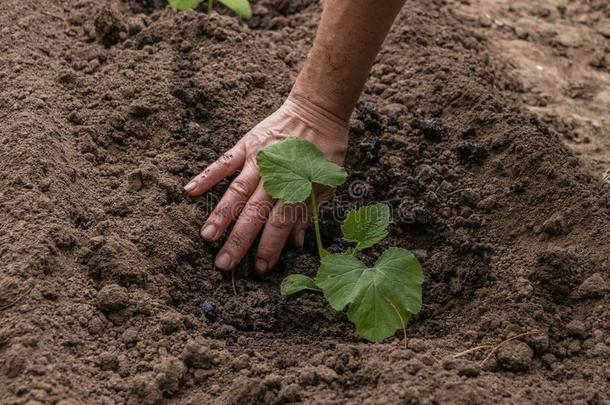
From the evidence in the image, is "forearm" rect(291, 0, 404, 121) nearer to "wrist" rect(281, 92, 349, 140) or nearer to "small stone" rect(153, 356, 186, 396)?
"wrist" rect(281, 92, 349, 140)

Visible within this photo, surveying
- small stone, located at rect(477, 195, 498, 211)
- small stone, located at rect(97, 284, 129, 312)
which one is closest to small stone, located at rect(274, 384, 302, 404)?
small stone, located at rect(97, 284, 129, 312)

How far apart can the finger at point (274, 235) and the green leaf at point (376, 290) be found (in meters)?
0.24

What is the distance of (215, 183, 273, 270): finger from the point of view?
2359 millimetres

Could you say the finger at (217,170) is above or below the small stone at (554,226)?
below

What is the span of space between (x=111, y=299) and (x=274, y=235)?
0.51m

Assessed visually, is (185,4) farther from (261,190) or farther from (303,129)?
(261,190)

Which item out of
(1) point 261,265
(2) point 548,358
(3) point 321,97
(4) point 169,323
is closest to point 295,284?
(1) point 261,265

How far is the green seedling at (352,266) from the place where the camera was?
208cm

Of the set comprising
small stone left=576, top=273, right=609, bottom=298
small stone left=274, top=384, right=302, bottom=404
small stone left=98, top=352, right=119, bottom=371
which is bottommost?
small stone left=98, top=352, right=119, bottom=371

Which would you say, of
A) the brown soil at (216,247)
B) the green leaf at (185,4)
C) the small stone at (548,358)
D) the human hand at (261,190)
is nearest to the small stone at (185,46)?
the brown soil at (216,247)

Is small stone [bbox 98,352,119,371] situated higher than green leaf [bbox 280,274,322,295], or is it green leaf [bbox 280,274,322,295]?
green leaf [bbox 280,274,322,295]

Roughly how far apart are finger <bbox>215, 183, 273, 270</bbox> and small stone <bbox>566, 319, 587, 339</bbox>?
0.89 metres

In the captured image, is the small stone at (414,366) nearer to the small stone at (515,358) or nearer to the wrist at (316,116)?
the small stone at (515,358)

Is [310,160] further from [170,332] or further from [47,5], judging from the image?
[47,5]
